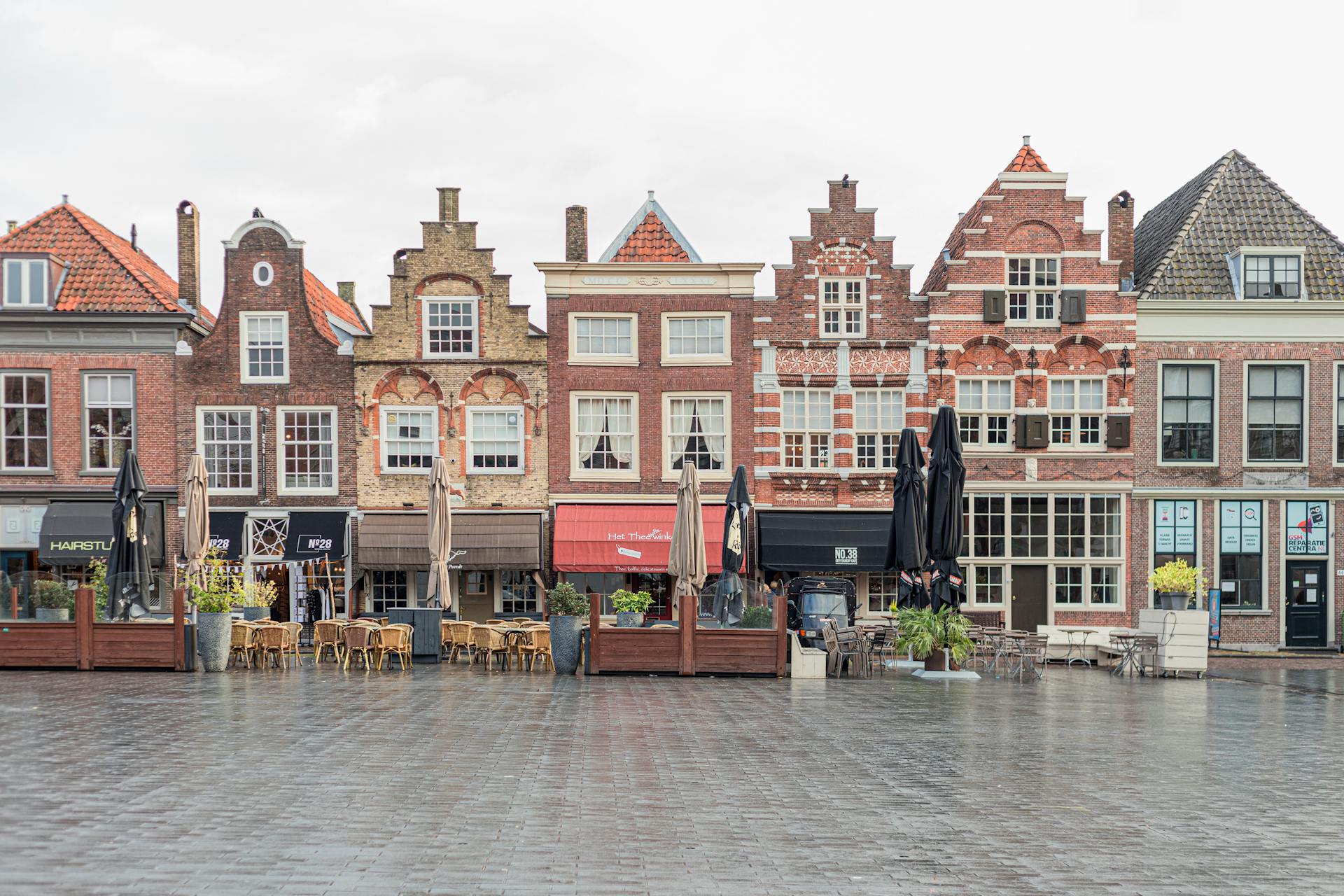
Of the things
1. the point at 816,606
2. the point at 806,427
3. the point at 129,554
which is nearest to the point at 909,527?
the point at 816,606

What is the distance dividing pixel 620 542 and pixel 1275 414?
1632 cm

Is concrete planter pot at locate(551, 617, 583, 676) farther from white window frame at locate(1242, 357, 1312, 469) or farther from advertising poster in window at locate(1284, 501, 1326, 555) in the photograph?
advertising poster in window at locate(1284, 501, 1326, 555)

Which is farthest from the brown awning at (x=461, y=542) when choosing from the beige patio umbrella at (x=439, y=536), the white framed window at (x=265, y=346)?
the beige patio umbrella at (x=439, y=536)

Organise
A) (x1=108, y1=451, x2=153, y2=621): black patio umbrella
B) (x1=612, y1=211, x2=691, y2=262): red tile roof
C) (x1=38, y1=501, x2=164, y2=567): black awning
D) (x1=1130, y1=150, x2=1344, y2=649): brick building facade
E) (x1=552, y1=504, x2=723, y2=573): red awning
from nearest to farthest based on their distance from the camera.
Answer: (x1=108, y1=451, x2=153, y2=621): black patio umbrella, (x1=38, y1=501, x2=164, y2=567): black awning, (x1=552, y1=504, x2=723, y2=573): red awning, (x1=1130, y1=150, x2=1344, y2=649): brick building facade, (x1=612, y1=211, x2=691, y2=262): red tile roof

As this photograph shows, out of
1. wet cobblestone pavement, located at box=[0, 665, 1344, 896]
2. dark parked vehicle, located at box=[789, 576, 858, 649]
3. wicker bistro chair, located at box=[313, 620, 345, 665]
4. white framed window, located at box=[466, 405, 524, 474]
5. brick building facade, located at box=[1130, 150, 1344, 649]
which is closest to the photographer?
wet cobblestone pavement, located at box=[0, 665, 1344, 896]

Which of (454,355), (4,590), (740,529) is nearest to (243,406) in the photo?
(454,355)

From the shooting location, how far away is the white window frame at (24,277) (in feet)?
88.3

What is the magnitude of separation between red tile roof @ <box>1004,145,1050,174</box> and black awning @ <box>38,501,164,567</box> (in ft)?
74.3

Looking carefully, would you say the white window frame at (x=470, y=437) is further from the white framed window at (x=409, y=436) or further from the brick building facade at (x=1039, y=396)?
the brick building facade at (x=1039, y=396)

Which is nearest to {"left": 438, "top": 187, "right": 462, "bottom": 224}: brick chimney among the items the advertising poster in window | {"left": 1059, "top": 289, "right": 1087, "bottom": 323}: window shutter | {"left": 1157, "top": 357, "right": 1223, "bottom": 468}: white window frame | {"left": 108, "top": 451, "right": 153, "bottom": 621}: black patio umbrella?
{"left": 108, "top": 451, "right": 153, "bottom": 621}: black patio umbrella

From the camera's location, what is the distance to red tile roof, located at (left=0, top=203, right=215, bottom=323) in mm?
27078

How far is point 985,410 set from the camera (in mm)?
27203

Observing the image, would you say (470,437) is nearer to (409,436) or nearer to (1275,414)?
(409,436)

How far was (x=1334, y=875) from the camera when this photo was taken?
7359 mm
